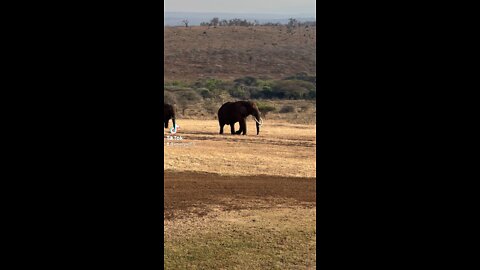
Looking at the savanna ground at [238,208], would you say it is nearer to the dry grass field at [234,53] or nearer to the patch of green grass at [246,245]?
the patch of green grass at [246,245]

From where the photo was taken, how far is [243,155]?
15.9 m

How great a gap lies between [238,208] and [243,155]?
6293 mm

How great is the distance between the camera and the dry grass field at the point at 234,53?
6644cm

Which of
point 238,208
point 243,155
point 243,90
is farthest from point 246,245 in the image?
point 243,90

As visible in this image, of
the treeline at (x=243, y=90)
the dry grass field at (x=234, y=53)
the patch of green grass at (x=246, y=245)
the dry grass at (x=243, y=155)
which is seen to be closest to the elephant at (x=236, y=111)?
the dry grass at (x=243, y=155)

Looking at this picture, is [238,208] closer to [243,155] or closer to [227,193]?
[227,193]

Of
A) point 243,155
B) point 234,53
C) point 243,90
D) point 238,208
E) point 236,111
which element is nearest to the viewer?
point 238,208
